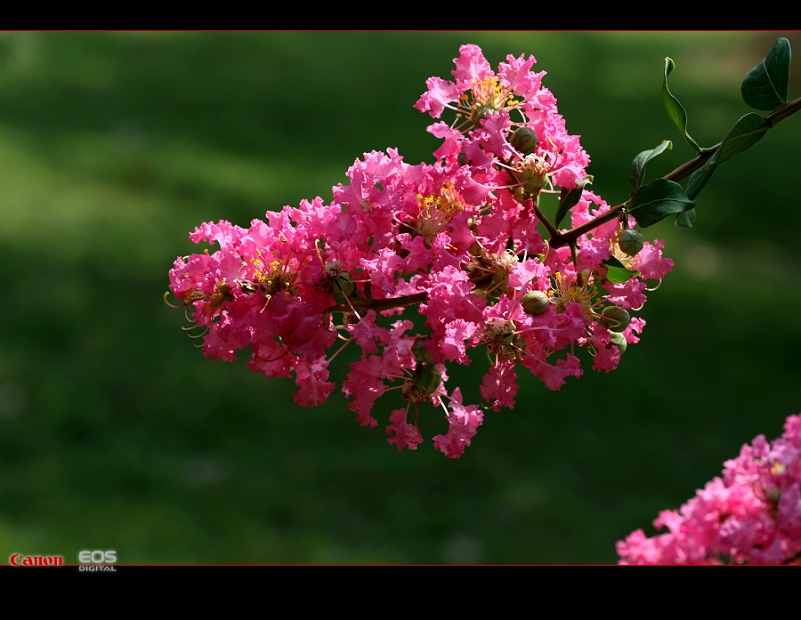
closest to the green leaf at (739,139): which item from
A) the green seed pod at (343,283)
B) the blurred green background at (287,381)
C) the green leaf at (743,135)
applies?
the green leaf at (743,135)

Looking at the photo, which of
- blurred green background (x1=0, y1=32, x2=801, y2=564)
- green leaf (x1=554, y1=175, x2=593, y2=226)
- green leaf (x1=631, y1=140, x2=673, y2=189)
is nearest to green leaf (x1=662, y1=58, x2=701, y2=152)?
green leaf (x1=631, y1=140, x2=673, y2=189)

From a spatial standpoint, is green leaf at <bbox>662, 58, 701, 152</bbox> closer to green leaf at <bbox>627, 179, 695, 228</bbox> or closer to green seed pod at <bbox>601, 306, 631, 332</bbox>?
green leaf at <bbox>627, 179, 695, 228</bbox>

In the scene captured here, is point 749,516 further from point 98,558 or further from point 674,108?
point 98,558

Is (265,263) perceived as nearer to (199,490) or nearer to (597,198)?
(597,198)

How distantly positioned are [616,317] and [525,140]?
24 centimetres

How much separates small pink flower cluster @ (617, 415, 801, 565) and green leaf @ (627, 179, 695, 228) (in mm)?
561

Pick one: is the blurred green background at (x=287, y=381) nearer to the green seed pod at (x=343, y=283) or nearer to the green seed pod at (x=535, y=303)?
the green seed pod at (x=343, y=283)

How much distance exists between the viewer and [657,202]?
3.46ft

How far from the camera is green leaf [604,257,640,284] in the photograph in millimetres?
1111

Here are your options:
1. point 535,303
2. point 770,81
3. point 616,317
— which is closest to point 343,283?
point 535,303

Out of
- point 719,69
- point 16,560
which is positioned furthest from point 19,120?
point 719,69

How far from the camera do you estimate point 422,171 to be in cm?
112

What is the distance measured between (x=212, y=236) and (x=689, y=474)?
3.09 metres

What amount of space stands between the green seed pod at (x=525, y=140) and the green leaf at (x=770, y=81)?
263 mm
